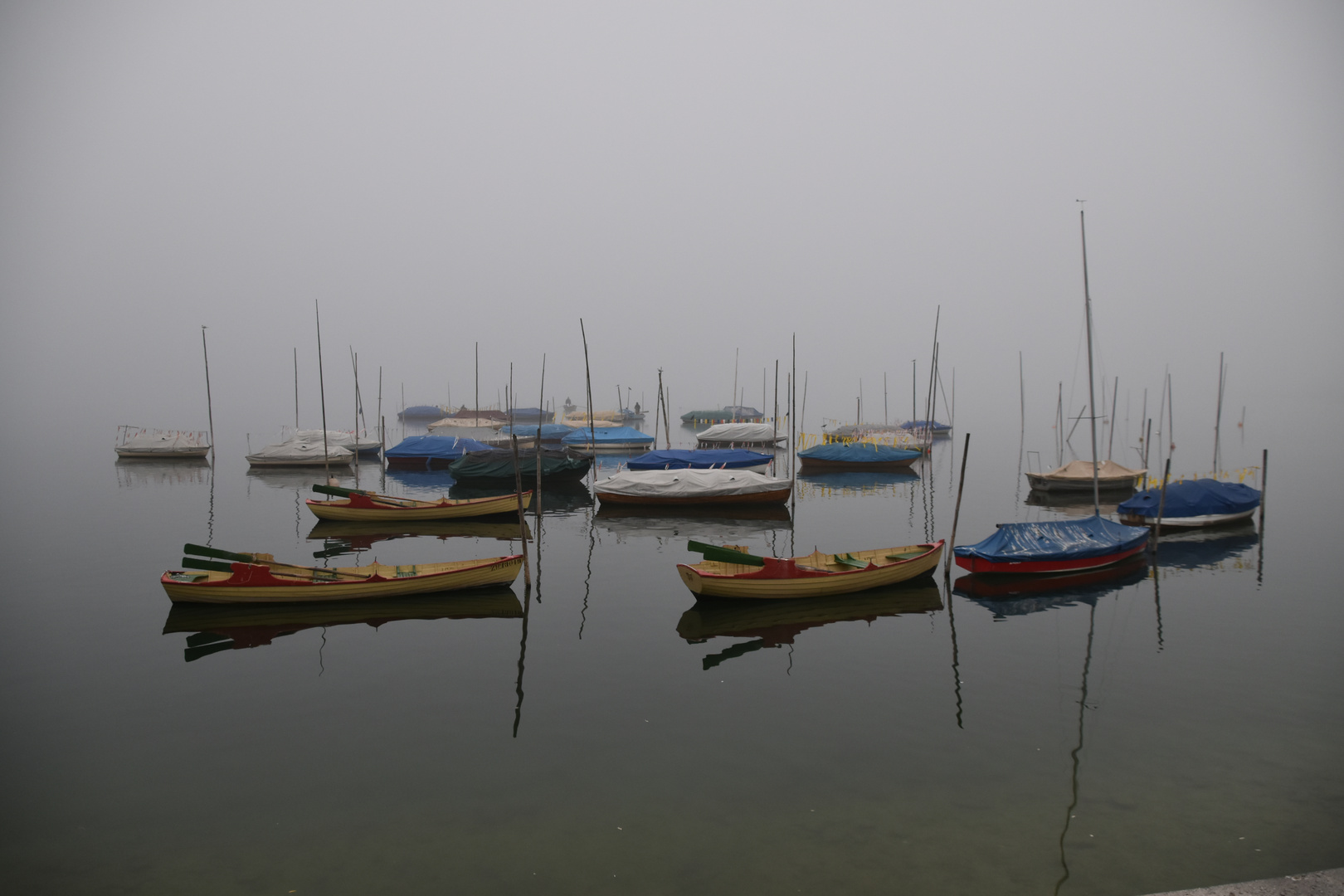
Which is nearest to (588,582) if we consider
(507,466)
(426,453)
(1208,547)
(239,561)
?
(239,561)

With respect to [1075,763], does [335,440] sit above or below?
above

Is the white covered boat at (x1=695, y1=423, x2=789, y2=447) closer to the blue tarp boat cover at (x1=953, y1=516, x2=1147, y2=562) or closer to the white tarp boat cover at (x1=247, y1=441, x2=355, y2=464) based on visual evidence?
the white tarp boat cover at (x1=247, y1=441, x2=355, y2=464)

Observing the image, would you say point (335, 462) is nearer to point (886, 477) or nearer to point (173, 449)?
point (173, 449)

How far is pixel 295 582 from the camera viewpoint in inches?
829

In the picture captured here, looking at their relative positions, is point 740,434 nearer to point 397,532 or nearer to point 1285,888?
point 397,532

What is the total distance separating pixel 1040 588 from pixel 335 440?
206 ft

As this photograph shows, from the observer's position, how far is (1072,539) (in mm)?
26016

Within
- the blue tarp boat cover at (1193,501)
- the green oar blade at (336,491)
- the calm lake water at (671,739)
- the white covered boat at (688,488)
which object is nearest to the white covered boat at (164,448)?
the green oar blade at (336,491)

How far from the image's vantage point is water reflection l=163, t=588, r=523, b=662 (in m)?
20.0

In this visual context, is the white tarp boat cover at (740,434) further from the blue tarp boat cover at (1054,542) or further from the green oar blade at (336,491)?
the blue tarp boat cover at (1054,542)

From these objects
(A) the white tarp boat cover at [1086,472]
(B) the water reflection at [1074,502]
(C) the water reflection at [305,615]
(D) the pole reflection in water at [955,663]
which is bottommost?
(B) the water reflection at [1074,502]

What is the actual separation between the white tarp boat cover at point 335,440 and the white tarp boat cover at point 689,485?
114 feet

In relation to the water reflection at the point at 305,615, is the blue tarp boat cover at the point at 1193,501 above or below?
above

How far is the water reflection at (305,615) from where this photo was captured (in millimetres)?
19953
